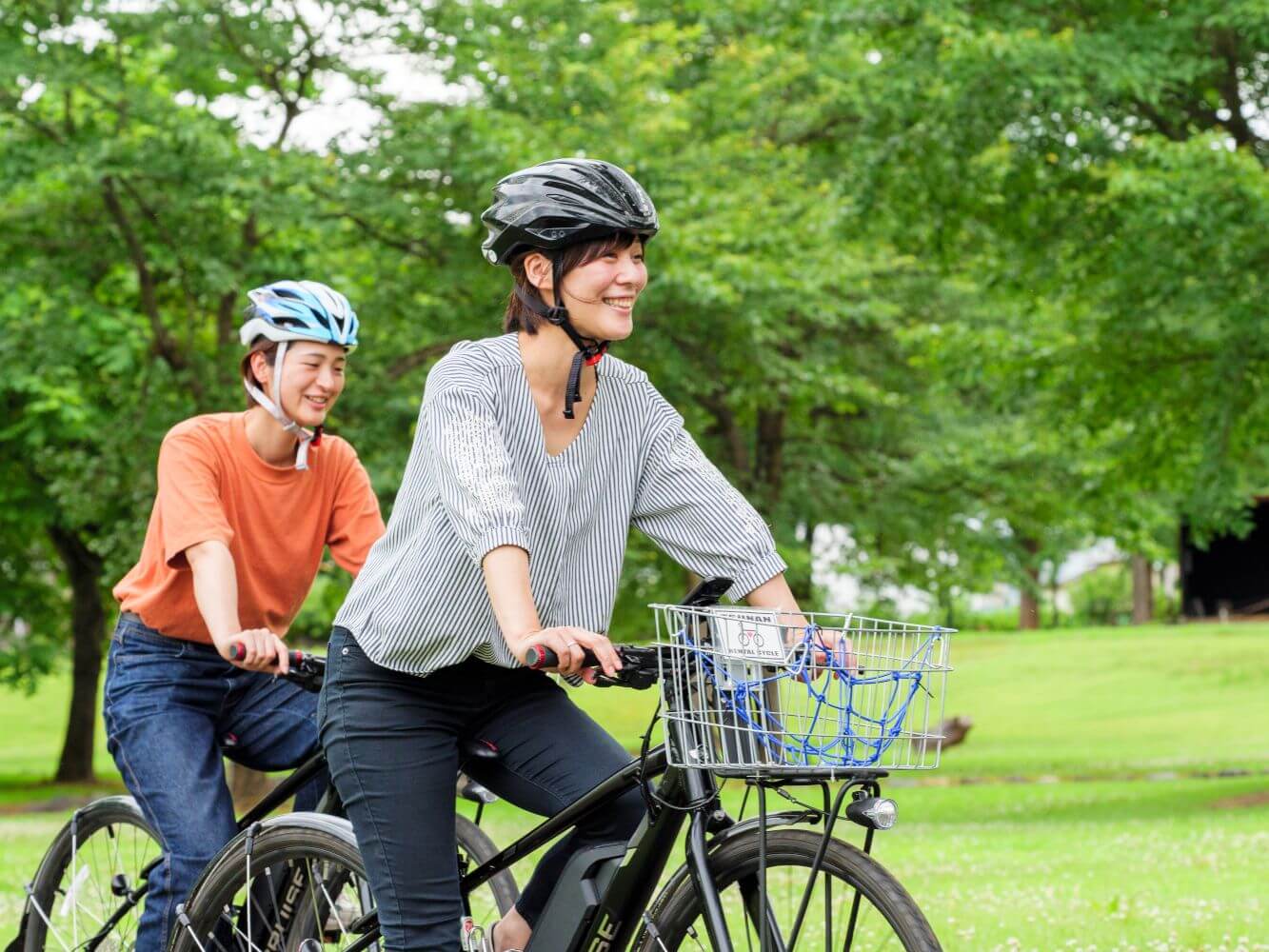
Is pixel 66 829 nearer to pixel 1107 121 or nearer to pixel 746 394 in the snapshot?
pixel 1107 121

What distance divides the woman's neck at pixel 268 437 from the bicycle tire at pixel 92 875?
967 mm

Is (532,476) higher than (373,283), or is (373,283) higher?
(373,283)

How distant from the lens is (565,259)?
127 inches

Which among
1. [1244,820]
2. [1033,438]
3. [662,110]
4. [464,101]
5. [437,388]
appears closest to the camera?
[437,388]

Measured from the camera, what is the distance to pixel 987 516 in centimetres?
2216

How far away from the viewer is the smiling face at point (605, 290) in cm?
320

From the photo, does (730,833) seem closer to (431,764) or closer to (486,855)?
(431,764)

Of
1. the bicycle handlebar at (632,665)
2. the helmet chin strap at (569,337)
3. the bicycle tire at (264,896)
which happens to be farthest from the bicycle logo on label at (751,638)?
the bicycle tire at (264,896)

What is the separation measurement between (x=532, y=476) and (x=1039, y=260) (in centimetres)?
1311

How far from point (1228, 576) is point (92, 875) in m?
49.6

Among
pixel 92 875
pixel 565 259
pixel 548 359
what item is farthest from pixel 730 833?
pixel 92 875

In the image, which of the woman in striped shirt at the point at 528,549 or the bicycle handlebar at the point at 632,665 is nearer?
the bicycle handlebar at the point at 632,665

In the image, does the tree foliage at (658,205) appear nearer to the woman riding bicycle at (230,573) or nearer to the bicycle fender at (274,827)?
the woman riding bicycle at (230,573)

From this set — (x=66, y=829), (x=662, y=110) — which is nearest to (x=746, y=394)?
(x=662, y=110)
